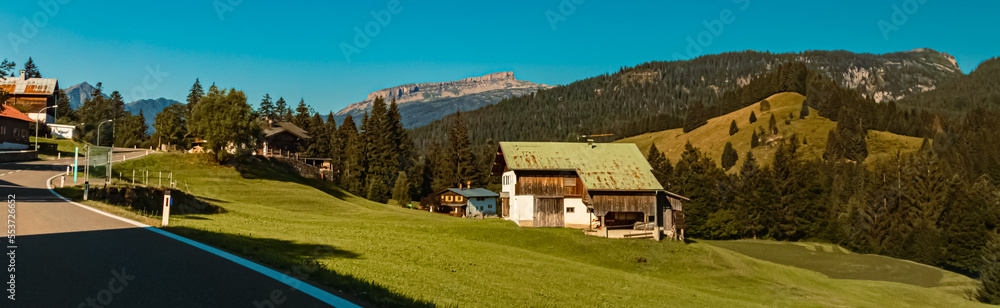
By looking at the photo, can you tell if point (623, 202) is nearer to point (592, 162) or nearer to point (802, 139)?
point (592, 162)

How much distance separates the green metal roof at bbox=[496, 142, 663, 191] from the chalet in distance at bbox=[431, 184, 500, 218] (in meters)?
34.7

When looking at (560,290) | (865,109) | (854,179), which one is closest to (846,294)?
(560,290)

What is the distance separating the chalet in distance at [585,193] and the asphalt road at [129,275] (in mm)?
41285

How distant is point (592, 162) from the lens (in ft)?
184

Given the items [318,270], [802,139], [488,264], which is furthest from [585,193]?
[802,139]

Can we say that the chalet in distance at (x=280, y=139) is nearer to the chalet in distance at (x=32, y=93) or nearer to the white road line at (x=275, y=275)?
the chalet in distance at (x=32, y=93)

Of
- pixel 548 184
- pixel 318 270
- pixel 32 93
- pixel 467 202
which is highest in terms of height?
pixel 32 93

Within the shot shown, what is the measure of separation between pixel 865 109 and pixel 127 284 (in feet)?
689

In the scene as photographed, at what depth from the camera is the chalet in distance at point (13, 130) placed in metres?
67.1

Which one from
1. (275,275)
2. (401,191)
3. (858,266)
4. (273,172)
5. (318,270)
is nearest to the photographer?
(275,275)

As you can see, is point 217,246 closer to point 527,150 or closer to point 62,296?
point 62,296

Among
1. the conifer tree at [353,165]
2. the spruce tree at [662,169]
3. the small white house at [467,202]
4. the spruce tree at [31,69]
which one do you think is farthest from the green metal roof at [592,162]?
the spruce tree at [31,69]

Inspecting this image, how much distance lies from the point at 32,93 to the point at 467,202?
76.8 metres

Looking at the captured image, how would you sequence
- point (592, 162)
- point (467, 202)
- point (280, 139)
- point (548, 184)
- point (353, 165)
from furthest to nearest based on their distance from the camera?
point (280, 139)
point (467, 202)
point (353, 165)
point (592, 162)
point (548, 184)
